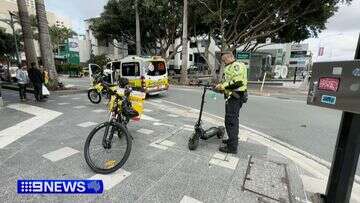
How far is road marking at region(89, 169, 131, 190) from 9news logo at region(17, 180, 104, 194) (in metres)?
0.07

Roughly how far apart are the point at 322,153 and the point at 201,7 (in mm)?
16725

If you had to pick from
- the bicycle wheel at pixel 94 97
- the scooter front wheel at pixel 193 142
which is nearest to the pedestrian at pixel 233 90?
the scooter front wheel at pixel 193 142

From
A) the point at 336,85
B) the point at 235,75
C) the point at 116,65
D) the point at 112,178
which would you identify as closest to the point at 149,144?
the point at 112,178

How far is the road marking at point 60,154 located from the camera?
3.75 m

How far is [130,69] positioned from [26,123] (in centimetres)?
598

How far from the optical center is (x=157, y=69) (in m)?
11.3

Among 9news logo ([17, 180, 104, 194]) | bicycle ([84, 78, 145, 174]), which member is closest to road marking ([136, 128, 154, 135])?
bicycle ([84, 78, 145, 174])

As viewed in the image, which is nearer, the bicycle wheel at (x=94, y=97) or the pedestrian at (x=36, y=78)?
the pedestrian at (x=36, y=78)

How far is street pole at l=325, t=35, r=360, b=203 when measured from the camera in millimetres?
2230

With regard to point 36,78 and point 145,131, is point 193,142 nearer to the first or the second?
point 145,131

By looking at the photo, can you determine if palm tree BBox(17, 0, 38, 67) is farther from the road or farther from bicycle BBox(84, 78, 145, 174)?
bicycle BBox(84, 78, 145, 174)

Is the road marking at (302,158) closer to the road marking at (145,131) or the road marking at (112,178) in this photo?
the road marking at (145,131)

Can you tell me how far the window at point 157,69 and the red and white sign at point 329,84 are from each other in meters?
9.09

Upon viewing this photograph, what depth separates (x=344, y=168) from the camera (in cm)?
231
